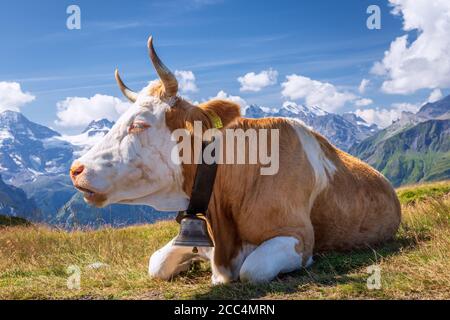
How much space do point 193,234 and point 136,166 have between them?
1.08 metres

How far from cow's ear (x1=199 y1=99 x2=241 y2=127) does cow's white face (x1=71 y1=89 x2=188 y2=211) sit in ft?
1.88

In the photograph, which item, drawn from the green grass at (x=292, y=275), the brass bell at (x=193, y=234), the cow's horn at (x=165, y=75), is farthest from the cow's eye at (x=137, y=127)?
the green grass at (x=292, y=275)

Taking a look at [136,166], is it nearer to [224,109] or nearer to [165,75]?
[165,75]

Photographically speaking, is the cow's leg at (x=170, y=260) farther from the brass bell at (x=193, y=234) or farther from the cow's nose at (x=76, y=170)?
the cow's nose at (x=76, y=170)

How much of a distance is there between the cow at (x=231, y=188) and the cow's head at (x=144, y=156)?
12 millimetres

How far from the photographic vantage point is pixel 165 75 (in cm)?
644

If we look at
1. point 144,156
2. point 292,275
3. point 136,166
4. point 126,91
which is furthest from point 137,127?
point 292,275

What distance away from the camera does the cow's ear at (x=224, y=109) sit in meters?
6.95

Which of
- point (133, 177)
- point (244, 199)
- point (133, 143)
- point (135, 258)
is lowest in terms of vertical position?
point (135, 258)

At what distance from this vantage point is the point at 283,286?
614 cm

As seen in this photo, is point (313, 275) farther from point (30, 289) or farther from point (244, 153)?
point (30, 289)
